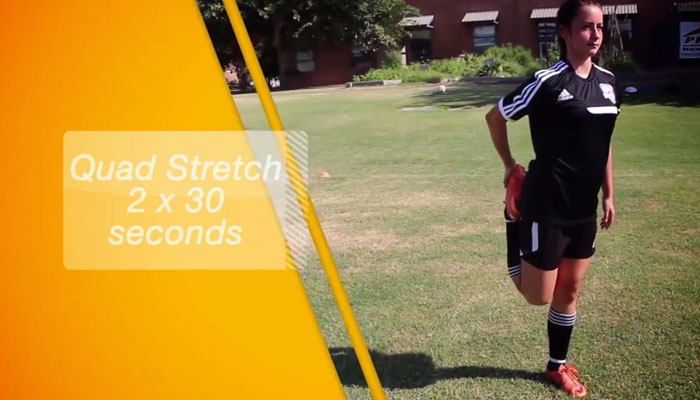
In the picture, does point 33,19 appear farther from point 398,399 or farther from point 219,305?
point 398,399

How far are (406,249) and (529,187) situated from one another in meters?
2.83

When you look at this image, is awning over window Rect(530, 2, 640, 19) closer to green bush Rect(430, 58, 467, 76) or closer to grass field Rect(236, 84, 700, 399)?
green bush Rect(430, 58, 467, 76)

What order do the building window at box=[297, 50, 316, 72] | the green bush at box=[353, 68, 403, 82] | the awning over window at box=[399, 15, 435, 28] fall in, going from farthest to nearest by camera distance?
the building window at box=[297, 50, 316, 72] → the awning over window at box=[399, 15, 435, 28] → the green bush at box=[353, 68, 403, 82]

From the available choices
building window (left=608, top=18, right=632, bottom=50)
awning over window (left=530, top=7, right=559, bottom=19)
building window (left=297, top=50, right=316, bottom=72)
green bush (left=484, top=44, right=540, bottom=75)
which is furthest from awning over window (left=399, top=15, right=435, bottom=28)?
building window (left=608, top=18, right=632, bottom=50)

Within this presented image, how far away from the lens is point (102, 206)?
2.25 m

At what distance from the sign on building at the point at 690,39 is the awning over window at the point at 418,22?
13368mm

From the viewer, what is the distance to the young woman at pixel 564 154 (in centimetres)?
275

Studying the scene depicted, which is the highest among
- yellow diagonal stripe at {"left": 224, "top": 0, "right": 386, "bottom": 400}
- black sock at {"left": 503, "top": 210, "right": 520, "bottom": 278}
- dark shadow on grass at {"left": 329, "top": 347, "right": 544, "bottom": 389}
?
yellow diagonal stripe at {"left": 224, "top": 0, "right": 386, "bottom": 400}

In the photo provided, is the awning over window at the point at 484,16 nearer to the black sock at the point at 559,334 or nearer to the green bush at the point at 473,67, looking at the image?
the green bush at the point at 473,67

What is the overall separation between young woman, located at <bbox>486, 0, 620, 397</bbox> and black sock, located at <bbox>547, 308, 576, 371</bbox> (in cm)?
9

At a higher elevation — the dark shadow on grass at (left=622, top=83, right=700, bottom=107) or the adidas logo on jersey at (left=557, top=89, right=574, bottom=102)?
the adidas logo on jersey at (left=557, top=89, right=574, bottom=102)

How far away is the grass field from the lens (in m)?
3.40

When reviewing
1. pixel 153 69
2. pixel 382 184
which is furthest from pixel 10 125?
pixel 382 184

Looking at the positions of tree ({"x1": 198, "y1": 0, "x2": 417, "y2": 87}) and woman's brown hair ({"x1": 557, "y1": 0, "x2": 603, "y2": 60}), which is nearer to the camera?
woman's brown hair ({"x1": 557, "y1": 0, "x2": 603, "y2": 60})
